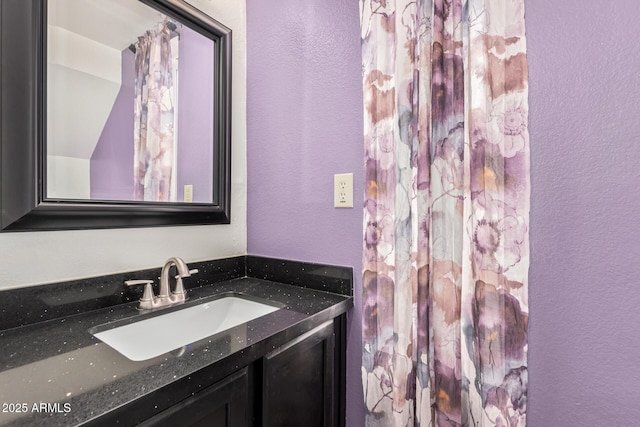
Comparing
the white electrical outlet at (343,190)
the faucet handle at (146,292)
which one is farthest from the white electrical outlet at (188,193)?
the white electrical outlet at (343,190)

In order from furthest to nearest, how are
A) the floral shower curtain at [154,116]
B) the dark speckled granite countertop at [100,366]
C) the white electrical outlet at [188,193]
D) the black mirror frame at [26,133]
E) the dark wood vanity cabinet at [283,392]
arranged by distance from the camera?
the white electrical outlet at [188,193] < the floral shower curtain at [154,116] < the black mirror frame at [26,133] < the dark wood vanity cabinet at [283,392] < the dark speckled granite countertop at [100,366]

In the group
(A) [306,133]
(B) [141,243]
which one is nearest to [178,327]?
(B) [141,243]

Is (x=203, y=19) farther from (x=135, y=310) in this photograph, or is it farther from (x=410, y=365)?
(x=410, y=365)

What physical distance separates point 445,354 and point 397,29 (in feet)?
A: 3.16

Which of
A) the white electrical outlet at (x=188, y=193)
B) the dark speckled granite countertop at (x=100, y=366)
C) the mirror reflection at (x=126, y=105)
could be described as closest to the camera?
the dark speckled granite countertop at (x=100, y=366)

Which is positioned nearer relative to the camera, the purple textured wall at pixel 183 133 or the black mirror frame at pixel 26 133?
the black mirror frame at pixel 26 133

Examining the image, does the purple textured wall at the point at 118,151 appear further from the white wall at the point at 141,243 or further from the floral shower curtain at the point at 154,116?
the white wall at the point at 141,243

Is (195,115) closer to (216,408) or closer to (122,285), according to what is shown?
(122,285)

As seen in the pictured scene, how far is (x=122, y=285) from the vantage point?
961mm

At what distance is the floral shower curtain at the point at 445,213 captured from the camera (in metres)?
0.78

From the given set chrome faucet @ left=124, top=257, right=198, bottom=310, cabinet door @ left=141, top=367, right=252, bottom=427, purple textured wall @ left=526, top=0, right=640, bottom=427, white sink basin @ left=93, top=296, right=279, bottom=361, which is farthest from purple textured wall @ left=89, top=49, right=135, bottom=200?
purple textured wall @ left=526, top=0, right=640, bottom=427

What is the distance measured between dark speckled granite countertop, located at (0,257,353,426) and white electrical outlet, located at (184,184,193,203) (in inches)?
16.6

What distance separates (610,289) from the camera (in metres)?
0.70

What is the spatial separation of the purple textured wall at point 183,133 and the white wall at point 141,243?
4.7 inches
